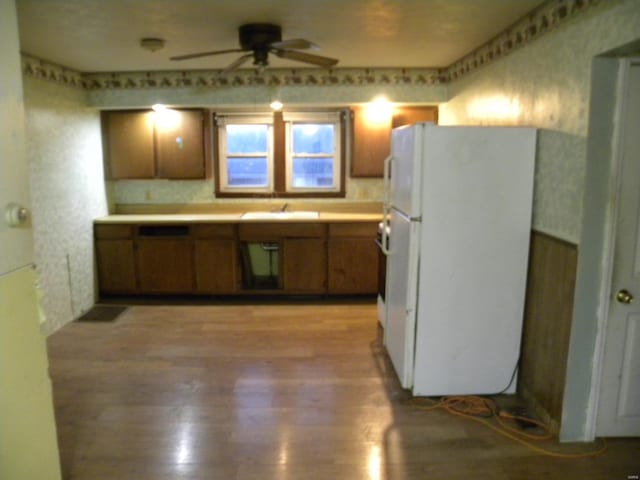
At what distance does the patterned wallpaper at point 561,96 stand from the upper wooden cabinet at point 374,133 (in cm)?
161

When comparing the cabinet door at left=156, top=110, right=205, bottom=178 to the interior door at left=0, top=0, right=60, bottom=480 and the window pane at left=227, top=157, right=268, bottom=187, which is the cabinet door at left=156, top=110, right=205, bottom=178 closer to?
the window pane at left=227, top=157, right=268, bottom=187

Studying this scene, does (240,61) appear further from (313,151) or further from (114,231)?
(114,231)

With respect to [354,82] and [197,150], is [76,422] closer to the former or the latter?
[197,150]

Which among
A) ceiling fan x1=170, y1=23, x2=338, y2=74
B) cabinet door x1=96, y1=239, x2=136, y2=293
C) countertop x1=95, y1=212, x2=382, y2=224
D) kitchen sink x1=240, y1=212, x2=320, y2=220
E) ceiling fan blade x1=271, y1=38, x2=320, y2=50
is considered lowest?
cabinet door x1=96, y1=239, x2=136, y2=293

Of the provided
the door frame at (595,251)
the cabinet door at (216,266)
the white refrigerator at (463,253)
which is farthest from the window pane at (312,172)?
the door frame at (595,251)

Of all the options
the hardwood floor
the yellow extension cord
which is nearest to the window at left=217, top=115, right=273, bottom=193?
the hardwood floor

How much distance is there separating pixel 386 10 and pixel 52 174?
10.1ft

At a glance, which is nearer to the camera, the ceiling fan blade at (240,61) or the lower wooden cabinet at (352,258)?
the ceiling fan blade at (240,61)

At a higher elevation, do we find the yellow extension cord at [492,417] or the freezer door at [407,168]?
the freezer door at [407,168]

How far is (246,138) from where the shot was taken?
521cm

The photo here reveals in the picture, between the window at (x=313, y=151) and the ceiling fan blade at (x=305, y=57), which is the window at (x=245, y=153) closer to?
the window at (x=313, y=151)

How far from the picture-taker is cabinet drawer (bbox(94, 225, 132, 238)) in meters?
4.75

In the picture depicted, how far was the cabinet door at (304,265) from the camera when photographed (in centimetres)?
477

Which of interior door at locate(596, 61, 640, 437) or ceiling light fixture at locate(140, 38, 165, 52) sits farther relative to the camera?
ceiling light fixture at locate(140, 38, 165, 52)
